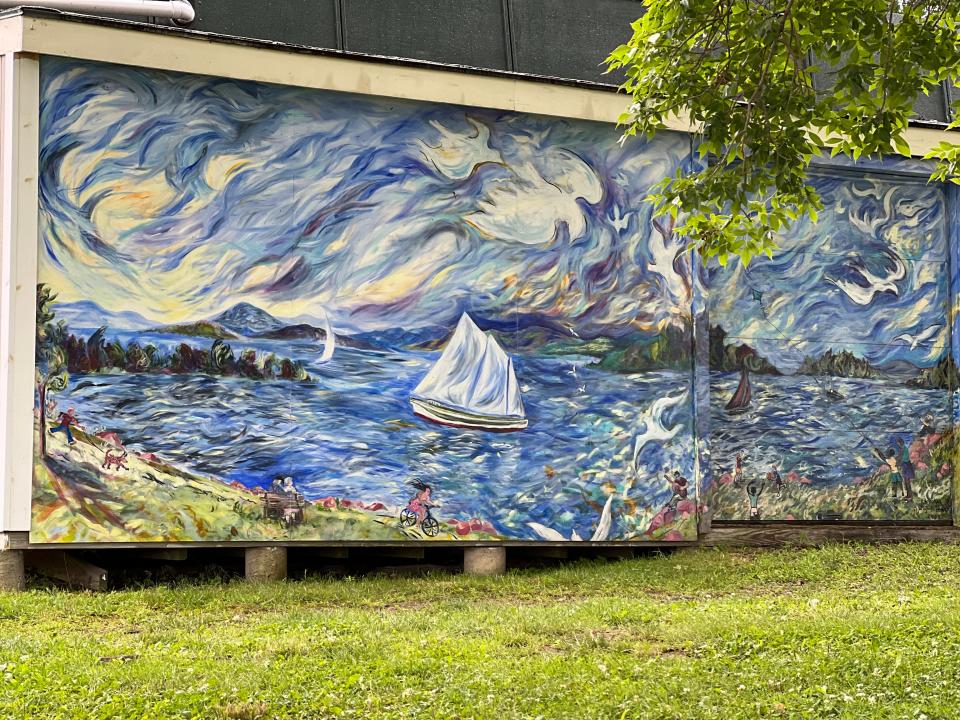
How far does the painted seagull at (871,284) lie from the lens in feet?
46.2

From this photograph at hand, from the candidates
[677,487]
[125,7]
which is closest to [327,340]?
[125,7]

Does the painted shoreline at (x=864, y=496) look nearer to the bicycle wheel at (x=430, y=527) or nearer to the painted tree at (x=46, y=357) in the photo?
the bicycle wheel at (x=430, y=527)

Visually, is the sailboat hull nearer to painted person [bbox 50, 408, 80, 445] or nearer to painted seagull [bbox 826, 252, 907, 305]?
painted person [bbox 50, 408, 80, 445]

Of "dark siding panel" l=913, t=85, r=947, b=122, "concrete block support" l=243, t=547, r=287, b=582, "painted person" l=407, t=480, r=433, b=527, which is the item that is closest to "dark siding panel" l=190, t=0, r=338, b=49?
"painted person" l=407, t=480, r=433, b=527

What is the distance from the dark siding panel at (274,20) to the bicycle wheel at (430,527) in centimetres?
505

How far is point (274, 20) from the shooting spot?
12.4 meters

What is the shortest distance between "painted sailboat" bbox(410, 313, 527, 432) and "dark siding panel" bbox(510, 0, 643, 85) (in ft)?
10.3

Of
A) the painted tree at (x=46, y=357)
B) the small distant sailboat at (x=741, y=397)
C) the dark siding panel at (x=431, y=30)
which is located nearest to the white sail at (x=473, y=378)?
the small distant sailboat at (x=741, y=397)

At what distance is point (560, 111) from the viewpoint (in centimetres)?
1272

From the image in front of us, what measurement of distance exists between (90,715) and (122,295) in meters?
5.16

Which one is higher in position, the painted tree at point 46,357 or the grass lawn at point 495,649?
the painted tree at point 46,357

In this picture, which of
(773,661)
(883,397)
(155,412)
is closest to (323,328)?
(155,412)

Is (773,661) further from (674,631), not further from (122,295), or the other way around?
(122,295)

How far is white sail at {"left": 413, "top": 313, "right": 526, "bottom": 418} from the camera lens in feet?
40.2
